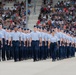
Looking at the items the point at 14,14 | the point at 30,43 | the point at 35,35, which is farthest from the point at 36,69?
the point at 14,14

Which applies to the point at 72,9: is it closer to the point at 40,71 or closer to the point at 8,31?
the point at 8,31

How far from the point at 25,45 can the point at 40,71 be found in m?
5.52

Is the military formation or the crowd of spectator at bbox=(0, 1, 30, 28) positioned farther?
the crowd of spectator at bbox=(0, 1, 30, 28)

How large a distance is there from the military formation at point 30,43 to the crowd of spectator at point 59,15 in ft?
44.6

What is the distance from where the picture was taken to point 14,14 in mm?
41844

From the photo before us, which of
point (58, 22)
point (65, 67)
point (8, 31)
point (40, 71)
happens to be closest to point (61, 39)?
point (8, 31)

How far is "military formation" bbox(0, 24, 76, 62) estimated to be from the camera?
23766mm

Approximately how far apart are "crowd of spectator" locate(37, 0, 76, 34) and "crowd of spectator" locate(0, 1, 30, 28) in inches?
60.2

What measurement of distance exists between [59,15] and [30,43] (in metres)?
17.3

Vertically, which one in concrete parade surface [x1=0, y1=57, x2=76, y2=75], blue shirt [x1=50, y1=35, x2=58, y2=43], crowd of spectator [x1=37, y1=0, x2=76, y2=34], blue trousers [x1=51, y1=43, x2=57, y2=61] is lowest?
concrete parade surface [x1=0, y1=57, x2=76, y2=75]

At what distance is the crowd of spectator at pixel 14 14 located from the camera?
3969 cm

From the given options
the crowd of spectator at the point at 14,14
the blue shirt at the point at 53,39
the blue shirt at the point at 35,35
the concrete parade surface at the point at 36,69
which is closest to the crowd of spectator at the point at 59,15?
the crowd of spectator at the point at 14,14

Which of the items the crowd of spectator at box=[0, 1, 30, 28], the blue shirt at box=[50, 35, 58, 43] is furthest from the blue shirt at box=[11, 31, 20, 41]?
the crowd of spectator at box=[0, 1, 30, 28]

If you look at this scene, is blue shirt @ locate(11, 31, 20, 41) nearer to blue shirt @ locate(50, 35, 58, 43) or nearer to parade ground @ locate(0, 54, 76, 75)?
blue shirt @ locate(50, 35, 58, 43)
